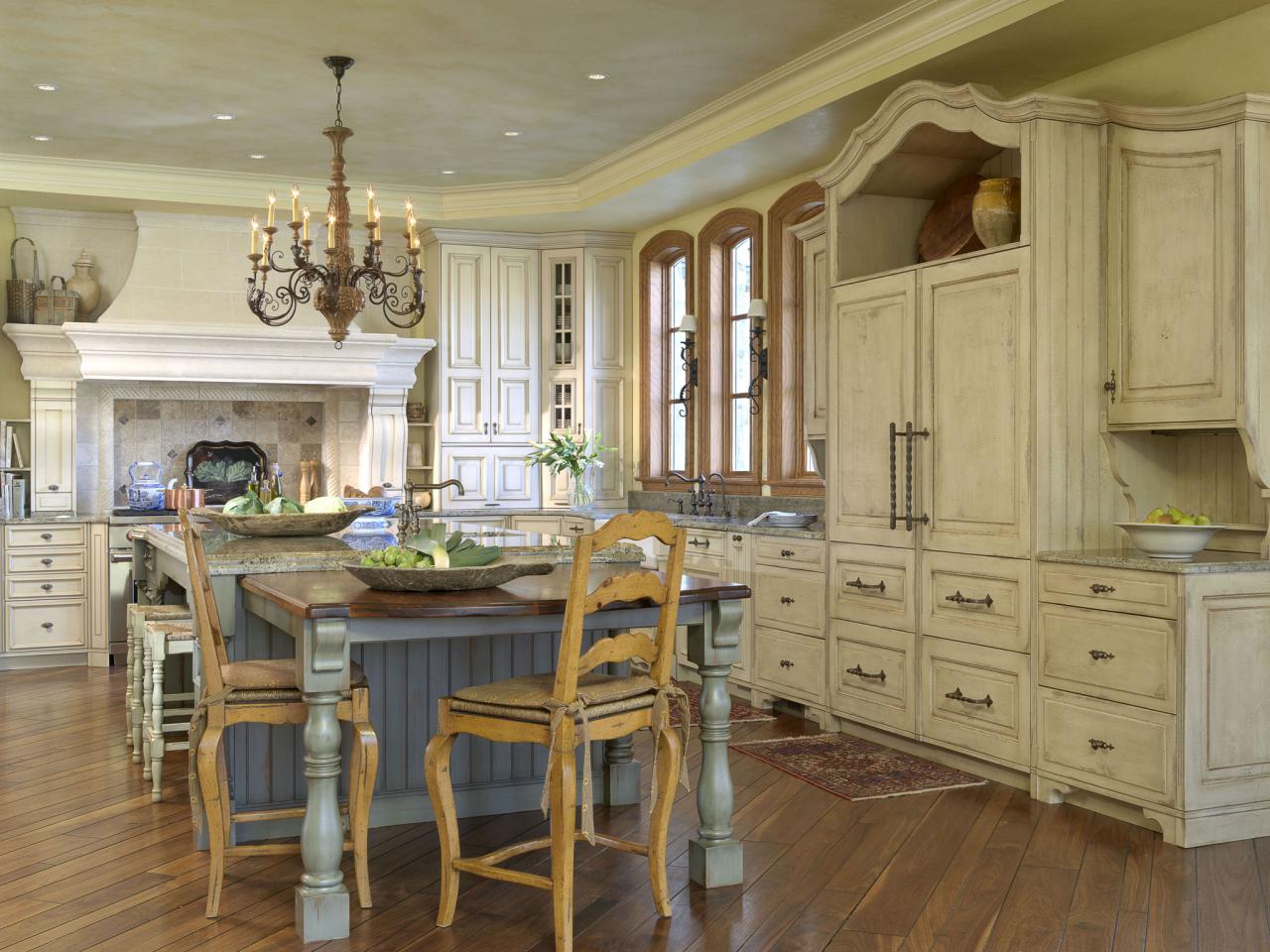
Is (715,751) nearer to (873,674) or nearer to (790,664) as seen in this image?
(873,674)

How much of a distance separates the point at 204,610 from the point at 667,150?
442 cm

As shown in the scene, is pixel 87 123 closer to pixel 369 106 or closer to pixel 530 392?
pixel 369 106

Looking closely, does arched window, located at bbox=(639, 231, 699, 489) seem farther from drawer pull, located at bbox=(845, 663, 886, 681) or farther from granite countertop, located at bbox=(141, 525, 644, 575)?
granite countertop, located at bbox=(141, 525, 644, 575)

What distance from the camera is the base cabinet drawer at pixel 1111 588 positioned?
3.92 metres

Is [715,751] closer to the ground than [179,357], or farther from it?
closer to the ground

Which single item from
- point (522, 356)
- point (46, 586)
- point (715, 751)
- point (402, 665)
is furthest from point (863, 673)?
point (46, 586)

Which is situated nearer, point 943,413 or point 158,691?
point 158,691

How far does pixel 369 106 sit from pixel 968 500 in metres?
3.70

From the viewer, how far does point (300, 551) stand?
4062mm

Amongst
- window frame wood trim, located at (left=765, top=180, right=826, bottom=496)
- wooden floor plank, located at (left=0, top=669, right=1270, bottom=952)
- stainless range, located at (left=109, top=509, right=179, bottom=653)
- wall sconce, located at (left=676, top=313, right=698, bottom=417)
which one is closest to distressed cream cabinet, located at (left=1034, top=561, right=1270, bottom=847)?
wooden floor plank, located at (left=0, top=669, right=1270, bottom=952)

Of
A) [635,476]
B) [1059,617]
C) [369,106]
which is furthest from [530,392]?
[1059,617]

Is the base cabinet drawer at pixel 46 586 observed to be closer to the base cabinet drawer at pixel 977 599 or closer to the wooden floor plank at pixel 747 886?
the wooden floor plank at pixel 747 886

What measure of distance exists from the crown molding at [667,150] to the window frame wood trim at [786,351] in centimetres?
72

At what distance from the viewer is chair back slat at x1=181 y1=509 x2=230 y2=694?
10.9 feet
